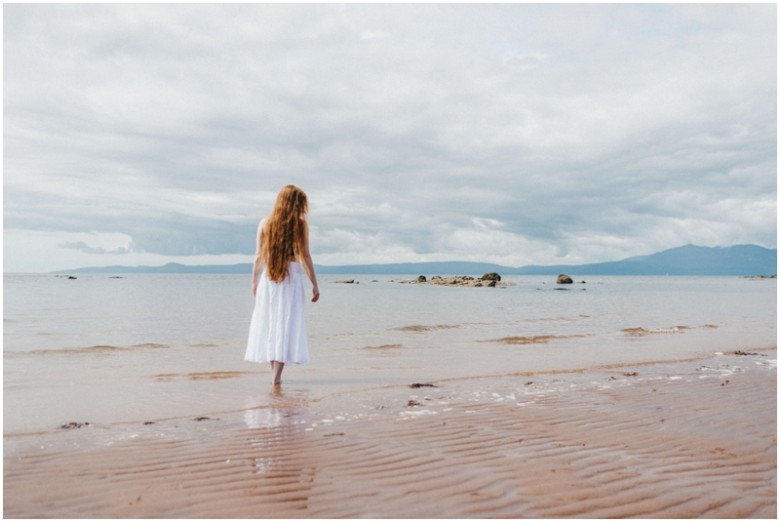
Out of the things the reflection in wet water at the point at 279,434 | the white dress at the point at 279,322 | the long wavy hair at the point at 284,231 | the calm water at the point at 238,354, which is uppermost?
the long wavy hair at the point at 284,231

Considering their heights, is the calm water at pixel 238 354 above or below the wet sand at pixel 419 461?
below

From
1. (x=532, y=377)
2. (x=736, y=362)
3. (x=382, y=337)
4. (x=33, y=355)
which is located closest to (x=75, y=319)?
(x=33, y=355)

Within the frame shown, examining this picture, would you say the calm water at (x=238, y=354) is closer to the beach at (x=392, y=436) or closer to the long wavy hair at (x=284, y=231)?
the beach at (x=392, y=436)

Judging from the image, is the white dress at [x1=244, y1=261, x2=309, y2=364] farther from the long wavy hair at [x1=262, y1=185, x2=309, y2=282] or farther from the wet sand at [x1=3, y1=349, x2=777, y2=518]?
the wet sand at [x1=3, y1=349, x2=777, y2=518]

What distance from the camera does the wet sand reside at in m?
3.91

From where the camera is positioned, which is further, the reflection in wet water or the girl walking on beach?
the girl walking on beach

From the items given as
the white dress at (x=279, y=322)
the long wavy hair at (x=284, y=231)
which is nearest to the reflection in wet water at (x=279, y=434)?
the white dress at (x=279, y=322)

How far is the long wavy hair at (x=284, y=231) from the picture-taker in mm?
8430

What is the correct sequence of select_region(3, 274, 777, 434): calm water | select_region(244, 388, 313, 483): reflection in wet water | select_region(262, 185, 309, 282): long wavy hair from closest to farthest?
select_region(244, 388, 313, 483): reflection in wet water
select_region(3, 274, 777, 434): calm water
select_region(262, 185, 309, 282): long wavy hair

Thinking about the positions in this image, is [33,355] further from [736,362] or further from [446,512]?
[736,362]

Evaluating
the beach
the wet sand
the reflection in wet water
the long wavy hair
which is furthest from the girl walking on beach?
the wet sand

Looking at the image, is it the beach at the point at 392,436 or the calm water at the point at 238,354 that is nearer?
the beach at the point at 392,436

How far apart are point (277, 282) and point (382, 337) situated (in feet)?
31.7

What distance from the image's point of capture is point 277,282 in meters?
8.57
